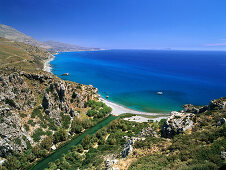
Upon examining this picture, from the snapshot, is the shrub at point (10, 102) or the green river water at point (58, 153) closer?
the green river water at point (58, 153)

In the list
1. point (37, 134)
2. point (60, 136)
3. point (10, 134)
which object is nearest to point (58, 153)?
point (60, 136)

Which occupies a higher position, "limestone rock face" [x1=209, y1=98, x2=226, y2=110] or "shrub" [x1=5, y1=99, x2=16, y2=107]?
"limestone rock face" [x1=209, y1=98, x2=226, y2=110]

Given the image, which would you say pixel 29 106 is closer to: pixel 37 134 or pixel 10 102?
pixel 10 102

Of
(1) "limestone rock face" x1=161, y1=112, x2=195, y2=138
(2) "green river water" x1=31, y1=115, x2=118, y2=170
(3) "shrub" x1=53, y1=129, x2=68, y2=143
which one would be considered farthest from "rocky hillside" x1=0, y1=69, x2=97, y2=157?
(1) "limestone rock face" x1=161, y1=112, x2=195, y2=138

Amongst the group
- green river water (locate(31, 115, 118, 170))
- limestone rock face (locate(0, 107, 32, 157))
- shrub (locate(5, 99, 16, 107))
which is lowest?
green river water (locate(31, 115, 118, 170))

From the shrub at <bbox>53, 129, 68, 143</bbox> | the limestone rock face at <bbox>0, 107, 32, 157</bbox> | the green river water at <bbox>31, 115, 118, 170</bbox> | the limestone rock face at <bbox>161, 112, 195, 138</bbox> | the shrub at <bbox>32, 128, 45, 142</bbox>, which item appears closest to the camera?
the limestone rock face at <bbox>161, 112, 195, 138</bbox>

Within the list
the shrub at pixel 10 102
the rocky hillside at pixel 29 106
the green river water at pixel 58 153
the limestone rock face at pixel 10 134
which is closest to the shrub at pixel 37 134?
the rocky hillside at pixel 29 106

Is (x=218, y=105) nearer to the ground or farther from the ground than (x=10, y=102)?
farther from the ground

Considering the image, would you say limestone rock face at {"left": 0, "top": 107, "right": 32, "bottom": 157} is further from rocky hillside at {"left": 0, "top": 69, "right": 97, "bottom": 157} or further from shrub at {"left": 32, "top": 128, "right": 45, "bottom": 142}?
shrub at {"left": 32, "top": 128, "right": 45, "bottom": 142}

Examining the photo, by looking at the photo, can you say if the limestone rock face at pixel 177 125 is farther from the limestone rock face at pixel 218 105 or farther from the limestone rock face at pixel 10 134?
the limestone rock face at pixel 10 134
